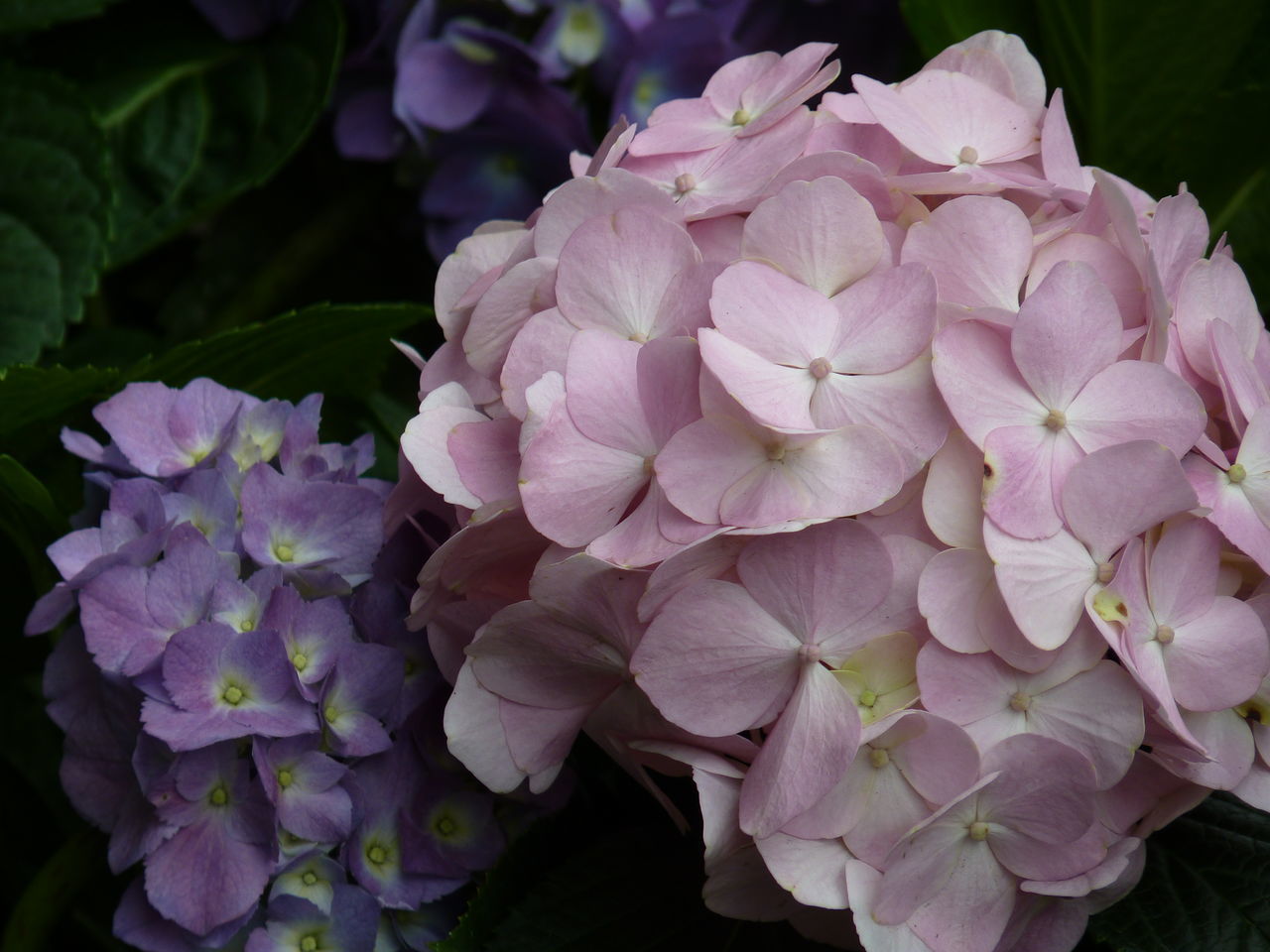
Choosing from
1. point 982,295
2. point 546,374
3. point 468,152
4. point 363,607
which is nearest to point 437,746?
point 363,607

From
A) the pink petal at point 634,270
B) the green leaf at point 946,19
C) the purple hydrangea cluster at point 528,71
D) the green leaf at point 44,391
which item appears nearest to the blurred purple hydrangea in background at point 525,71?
the purple hydrangea cluster at point 528,71

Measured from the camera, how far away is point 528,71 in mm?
873

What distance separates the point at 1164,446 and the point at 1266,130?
0.49 meters

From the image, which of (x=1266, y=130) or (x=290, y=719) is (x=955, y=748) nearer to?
(x=290, y=719)

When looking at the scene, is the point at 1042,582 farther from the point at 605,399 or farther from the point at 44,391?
the point at 44,391

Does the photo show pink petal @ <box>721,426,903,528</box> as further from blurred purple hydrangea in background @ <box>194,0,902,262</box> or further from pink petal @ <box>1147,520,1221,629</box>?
blurred purple hydrangea in background @ <box>194,0,902,262</box>

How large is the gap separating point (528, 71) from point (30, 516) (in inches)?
17.3

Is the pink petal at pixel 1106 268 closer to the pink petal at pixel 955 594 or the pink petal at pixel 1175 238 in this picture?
the pink petal at pixel 1175 238

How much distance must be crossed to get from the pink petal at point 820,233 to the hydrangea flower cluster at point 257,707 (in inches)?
8.3

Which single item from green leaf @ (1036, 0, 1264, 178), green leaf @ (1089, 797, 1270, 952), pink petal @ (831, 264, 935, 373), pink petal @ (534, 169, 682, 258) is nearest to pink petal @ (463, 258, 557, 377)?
pink petal @ (534, 169, 682, 258)

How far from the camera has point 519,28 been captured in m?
0.90

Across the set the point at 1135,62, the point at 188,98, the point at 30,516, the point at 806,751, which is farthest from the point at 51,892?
the point at 1135,62

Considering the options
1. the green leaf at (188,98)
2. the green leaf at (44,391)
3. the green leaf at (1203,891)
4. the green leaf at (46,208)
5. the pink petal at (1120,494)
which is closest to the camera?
the pink petal at (1120,494)

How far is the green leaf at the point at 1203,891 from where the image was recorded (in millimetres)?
505
